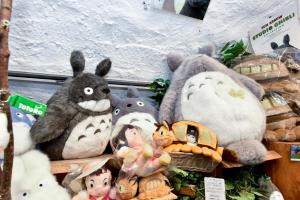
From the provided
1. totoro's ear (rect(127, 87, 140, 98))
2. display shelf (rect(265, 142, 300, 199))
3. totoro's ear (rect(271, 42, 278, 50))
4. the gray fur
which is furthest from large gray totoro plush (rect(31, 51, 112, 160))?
totoro's ear (rect(271, 42, 278, 50))

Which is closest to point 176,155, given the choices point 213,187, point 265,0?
point 213,187

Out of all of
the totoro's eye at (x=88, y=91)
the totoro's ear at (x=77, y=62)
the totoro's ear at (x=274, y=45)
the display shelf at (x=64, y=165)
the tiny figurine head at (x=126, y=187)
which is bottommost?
the tiny figurine head at (x=126, y=187)

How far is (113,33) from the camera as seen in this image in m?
1.36

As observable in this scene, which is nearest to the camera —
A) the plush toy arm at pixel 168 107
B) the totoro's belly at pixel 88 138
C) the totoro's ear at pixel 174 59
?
the totoro's belly at pixel 88 138

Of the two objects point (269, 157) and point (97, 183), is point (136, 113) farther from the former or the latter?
point (269, 157)

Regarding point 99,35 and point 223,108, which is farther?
point 99,35

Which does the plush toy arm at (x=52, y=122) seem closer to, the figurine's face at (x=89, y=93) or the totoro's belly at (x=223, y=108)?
the figurine's face at (x=89, y=93)

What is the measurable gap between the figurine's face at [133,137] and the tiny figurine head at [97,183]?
0.39 feet

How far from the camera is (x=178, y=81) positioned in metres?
1.30

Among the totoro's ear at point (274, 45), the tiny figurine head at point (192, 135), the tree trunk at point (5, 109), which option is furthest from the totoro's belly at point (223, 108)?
the tree trunk at point (5, 109)

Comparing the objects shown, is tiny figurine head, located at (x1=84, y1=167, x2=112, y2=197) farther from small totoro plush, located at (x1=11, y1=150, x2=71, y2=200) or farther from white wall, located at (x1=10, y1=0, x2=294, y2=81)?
white wall, located at (x1=10, y1=0, x2=294, y2=81)

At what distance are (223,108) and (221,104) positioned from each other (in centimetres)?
2

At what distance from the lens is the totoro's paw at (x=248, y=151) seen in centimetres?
112

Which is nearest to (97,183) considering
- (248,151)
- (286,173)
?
(248,151)
